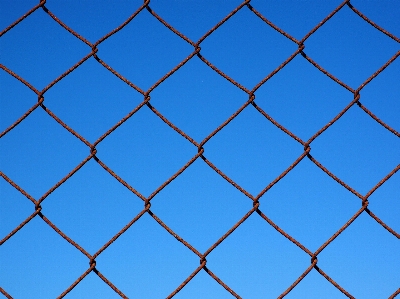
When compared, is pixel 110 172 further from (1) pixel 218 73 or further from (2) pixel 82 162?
(1) pixel 218 73

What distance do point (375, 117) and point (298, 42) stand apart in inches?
14.9

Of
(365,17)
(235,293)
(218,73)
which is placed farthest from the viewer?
(365,17)

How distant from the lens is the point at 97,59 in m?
1.62

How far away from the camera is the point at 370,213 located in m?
1.68

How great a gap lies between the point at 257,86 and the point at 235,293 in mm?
683

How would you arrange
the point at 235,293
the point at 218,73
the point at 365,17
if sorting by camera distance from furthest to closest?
the point at 365,17, the point at 218,73, the point at 235,293

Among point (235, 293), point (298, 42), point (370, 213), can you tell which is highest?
point (298, 42)

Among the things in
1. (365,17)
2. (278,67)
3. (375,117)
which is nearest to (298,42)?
(278,67)

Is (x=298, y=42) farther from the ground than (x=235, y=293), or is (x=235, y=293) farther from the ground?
(x=298, y=42)

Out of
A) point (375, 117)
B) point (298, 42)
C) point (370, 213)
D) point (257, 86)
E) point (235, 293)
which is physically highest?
point (298, 42)

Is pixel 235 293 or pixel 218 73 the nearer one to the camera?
pixel 235 293

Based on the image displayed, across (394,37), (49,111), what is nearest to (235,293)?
(49,111)

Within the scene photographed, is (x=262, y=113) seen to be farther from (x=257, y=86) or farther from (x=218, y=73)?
(x=218, y=73)

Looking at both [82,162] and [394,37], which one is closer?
[82,162]
